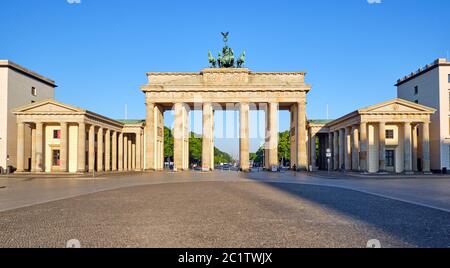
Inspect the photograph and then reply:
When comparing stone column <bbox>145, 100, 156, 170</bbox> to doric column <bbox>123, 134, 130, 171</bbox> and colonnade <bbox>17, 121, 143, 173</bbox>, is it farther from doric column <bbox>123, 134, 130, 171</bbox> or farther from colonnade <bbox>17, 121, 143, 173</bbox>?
doric column <bbox>123, 134, 130, 171</bbox>

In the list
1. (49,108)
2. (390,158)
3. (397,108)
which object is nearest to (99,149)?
(49,108)

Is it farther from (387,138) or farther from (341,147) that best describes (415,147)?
(341,147)

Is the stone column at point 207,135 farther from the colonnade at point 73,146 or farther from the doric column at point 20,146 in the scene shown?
the doric column at point 20,146

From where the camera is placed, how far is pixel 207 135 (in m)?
70.8

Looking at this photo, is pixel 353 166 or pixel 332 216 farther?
pixel 353 166

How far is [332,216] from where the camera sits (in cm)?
1370

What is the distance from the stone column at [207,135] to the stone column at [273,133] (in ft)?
34.4

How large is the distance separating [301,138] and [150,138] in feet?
87.5

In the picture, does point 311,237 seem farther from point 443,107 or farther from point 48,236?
point 443,107

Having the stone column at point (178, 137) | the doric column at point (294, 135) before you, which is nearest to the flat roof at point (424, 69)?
the doric column at point (294, 135)

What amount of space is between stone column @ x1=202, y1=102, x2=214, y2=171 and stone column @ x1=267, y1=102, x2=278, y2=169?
10486mm

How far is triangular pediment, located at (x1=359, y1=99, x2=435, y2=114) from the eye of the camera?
5572 cm

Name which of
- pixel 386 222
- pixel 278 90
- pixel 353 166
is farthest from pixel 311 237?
pixel 278 90
